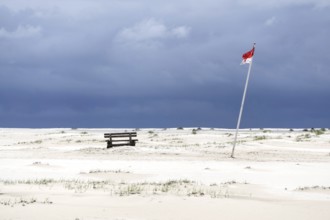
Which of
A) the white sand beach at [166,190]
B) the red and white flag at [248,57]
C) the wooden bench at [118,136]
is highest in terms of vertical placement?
the red and white flag at [248,57]

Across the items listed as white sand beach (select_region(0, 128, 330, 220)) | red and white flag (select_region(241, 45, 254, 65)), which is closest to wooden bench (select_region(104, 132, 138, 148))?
white sand beach (select_region(0, 128, 330, 220))

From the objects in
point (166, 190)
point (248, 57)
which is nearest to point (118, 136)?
point (248, 57)

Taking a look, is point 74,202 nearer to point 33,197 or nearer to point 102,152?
point 33,197

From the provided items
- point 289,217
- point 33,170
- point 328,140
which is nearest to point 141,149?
point 33,170

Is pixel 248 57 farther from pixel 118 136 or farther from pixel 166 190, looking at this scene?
pixel 166 190

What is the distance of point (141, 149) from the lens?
34969mm

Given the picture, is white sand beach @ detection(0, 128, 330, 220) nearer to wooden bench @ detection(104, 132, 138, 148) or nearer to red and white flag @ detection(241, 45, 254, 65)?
red and white flag @ detection(241, 45, 254, 65)

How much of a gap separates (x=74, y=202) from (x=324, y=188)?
9133 mm

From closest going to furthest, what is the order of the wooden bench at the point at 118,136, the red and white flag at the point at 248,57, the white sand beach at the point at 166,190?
the white sand beach at the point at 166,190 → the red and white flag at the point at 248,57 → the wooden bench at the point at 118,136

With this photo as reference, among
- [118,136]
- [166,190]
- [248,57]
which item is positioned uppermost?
[248,57]

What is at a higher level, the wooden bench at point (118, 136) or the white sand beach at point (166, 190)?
the wooden bench at point (118, 136)

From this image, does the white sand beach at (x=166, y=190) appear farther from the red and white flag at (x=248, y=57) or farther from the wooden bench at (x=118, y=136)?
the wooden bench at (x=118, y=136)

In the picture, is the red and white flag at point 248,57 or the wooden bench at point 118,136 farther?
the wooden bench at point 118,136

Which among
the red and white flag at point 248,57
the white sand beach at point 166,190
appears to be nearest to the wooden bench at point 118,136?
the white sand beach at point 166,190
